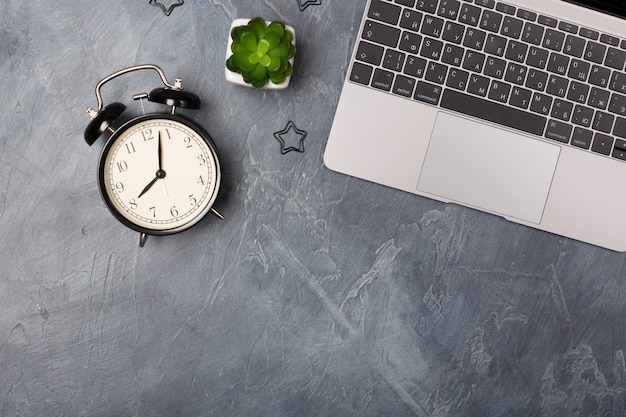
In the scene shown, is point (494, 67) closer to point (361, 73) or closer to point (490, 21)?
point (490, 21)

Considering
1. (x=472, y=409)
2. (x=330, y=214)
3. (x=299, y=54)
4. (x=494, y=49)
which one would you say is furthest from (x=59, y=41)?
(x=472, y=409)

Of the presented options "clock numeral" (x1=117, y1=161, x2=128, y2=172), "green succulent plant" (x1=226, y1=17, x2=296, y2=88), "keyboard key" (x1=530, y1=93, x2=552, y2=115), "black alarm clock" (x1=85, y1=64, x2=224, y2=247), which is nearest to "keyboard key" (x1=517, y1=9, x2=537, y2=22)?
"keyboard key" (x1=530, y1=93, x2=552, y2=115)

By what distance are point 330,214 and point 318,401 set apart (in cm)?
27

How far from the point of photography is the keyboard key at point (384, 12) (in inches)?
35.7

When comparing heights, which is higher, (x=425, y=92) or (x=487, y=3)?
(x=487, y=3)

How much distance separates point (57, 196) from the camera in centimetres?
94

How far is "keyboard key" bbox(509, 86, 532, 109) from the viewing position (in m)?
0.92

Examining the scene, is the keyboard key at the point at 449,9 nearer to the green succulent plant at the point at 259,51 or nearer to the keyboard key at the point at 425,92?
the keyboard key at the point at 425,92

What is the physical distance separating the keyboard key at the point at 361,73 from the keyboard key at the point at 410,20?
7 cm

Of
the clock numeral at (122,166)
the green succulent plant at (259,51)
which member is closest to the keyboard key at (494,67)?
the green succulent plant at (259,51)

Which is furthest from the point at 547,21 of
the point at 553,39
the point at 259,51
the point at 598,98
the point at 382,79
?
the point at 259,51

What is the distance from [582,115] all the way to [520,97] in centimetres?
9

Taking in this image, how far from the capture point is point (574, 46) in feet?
3.02

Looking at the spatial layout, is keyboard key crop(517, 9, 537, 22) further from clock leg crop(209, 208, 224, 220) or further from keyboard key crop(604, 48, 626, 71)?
clock leg crop(209, 208, 224, 220)
